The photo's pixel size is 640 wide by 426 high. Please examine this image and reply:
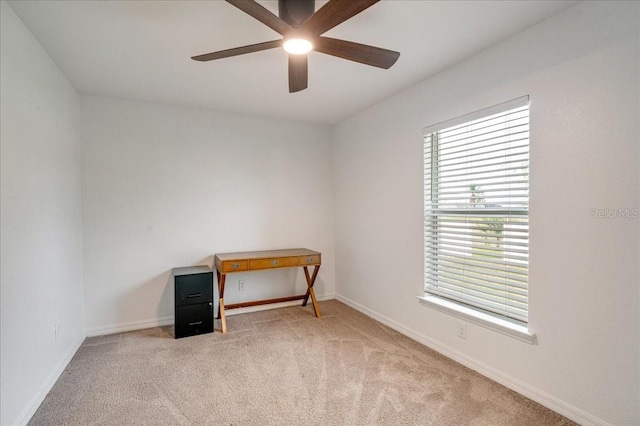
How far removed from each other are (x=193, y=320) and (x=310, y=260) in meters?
1.34

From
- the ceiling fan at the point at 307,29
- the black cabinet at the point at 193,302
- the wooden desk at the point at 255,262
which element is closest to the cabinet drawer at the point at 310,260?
the wooden desk at the point at 255,262

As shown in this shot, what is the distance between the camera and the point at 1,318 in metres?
1.65

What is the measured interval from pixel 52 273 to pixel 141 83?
5.75ft

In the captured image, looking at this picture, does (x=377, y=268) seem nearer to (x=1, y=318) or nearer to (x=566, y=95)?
(x=566, y=95)

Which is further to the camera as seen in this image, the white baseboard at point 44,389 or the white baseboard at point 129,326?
the white baseboard at point 129,326

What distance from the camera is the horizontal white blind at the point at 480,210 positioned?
2162 mm

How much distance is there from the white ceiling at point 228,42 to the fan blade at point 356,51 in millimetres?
275

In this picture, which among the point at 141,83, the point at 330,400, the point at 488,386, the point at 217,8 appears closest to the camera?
the point at 217,8

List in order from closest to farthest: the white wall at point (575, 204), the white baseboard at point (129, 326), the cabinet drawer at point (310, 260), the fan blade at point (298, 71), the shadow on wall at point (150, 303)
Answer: the white wall at point (575, 204), the fan blade at point (298, 71), the white baseboard at point (129, 326), the shadow on wall at point (150, 303), the cabinet drawer at point (310, 260)

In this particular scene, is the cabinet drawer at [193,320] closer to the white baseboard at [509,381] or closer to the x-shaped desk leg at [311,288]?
the x-shaped desk leg at [311,288]

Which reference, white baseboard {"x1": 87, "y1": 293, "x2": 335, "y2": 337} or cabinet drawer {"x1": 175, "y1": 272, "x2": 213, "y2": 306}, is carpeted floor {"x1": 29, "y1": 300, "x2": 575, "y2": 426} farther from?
A: cabinet drawer {"x1": 175, "y1": 272, "x2": 213, "y2": 306}

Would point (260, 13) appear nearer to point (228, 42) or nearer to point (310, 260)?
point (228, 42)

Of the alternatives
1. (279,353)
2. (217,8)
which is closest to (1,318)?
(279,353)

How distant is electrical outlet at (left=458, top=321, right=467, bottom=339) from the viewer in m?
2.50
